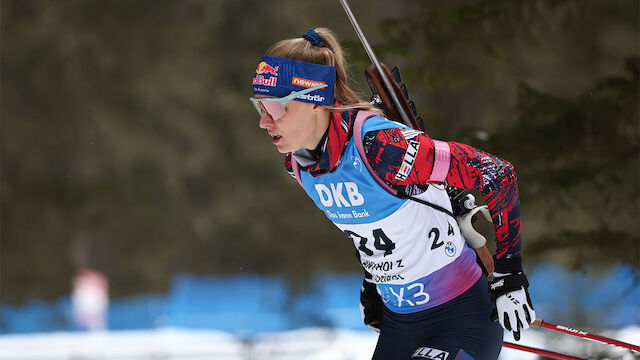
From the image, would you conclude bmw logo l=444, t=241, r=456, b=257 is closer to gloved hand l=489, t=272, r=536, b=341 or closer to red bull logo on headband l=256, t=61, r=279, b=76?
gloved hand l=489, t=272, r=536, b=341

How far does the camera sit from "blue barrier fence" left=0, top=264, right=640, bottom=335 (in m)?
5.35

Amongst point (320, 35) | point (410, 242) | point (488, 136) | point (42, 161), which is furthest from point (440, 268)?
point (42, 161)

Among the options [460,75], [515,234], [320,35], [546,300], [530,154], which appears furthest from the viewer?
[546,300]

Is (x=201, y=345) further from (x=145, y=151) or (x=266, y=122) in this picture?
(x=266, y=122)

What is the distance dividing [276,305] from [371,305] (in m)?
4.33

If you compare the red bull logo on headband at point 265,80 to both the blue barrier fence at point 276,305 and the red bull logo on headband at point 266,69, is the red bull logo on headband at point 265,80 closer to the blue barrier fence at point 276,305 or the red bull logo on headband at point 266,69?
the red bull logo on headband at point 266,69

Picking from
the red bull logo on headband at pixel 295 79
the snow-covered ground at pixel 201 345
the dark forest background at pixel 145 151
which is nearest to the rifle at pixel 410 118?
the red bull logo on headband at pixel 295 79

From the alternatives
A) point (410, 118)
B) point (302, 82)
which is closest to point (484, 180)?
point (410, 118)

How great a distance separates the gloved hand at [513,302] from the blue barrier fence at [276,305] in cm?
318

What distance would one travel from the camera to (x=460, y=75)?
489 centimetres

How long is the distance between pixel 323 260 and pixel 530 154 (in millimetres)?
2759

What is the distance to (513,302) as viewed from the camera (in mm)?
1876

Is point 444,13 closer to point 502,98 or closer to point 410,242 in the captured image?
point 502,98

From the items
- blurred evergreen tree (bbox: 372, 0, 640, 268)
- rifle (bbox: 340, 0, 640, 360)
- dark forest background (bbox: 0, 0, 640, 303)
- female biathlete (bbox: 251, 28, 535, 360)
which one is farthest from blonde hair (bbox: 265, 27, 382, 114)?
dark forest background (bbox: 0, 0, 640, 303)
